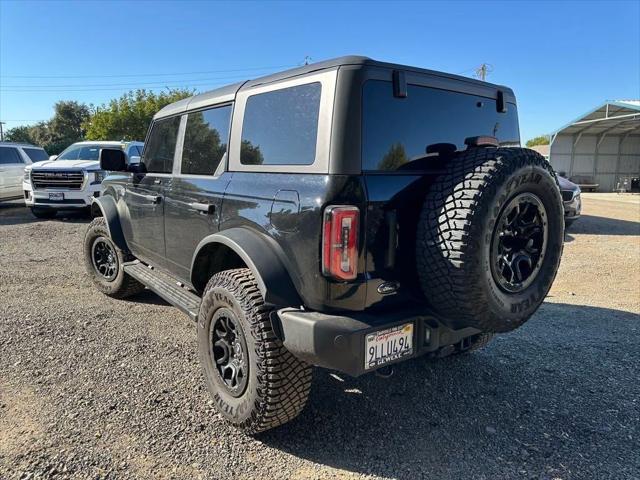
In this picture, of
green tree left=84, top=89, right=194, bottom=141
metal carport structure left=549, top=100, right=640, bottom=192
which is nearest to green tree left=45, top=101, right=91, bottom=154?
green tree left=84, top=89, right=194, bottom=141

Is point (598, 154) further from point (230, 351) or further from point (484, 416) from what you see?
point (230, 351)

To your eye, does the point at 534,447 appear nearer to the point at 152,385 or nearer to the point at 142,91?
the point at 152,385

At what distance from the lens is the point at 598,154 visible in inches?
1176

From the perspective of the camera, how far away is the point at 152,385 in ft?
10.5

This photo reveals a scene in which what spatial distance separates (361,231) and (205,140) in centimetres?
178

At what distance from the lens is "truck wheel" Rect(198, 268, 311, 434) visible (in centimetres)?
241

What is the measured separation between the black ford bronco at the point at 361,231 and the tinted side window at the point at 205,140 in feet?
0.73

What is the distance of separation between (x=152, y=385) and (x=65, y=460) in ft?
2.75

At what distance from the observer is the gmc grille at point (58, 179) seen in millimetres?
10578

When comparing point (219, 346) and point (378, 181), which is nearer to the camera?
point (378, 181)

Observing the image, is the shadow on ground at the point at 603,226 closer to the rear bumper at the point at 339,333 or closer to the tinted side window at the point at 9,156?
the rear bumper at the point at 339,333

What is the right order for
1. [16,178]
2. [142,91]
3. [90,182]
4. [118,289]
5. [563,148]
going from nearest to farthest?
[118,289] < [90,182] < [16,178] < [563,148] < [142,91]

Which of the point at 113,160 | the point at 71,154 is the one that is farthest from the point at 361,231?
the point at 71,154

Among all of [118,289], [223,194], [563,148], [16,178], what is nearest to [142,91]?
[16,178]
